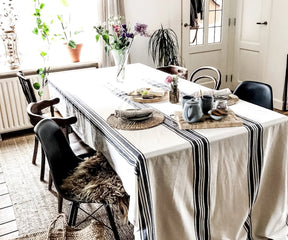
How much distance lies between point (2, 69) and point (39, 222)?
6.53ft

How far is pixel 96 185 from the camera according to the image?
1.84m

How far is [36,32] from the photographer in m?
3.63

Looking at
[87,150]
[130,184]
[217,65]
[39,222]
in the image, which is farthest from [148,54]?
[130,184]

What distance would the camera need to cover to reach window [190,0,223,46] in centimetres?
469

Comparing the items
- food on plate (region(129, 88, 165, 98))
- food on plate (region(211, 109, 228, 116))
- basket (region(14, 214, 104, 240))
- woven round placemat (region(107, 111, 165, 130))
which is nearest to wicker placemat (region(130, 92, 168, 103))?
food on plate (region(129, 88, 165, 98))

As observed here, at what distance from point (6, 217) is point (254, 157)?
178cm

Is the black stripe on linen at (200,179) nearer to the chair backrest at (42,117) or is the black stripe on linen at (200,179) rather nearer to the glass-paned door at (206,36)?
the chair backrest at (42,117)

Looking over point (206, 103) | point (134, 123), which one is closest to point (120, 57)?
point (134, 123)

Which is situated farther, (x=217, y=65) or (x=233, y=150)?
(x=217, y=65)

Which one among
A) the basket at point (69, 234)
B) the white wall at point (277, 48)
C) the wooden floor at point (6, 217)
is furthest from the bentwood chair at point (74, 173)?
the white wall at point (277, 48)

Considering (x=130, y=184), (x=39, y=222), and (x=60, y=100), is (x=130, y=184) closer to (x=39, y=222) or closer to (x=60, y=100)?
(x=39, y=222)

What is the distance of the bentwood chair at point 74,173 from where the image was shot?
1.77m

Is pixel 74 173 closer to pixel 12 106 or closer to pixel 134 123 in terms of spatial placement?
pixel 134 123

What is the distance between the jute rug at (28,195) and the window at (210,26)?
2.69 meters
